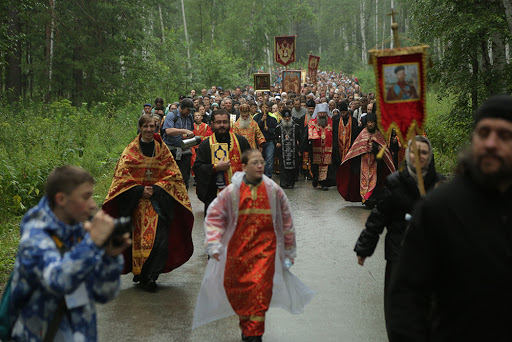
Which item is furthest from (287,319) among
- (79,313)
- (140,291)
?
(79,313)

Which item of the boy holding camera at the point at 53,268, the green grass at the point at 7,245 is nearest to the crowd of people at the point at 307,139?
the green grass at the point at 7,245

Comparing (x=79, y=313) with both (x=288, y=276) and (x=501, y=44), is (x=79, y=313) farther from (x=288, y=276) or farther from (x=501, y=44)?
(x=501, y=44)

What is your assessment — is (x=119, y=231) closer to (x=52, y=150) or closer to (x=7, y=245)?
(x=7, y=245)

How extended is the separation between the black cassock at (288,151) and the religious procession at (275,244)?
342 centimetres

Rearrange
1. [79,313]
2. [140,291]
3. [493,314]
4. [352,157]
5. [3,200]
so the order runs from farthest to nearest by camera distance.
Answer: [352,157] → [3,200] → [140,291] → [79,313] → [493,314]

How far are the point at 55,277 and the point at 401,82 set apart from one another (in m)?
3.43

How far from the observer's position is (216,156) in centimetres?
944

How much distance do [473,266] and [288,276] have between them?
4.29 metres

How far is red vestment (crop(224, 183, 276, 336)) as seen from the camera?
6.46 meters

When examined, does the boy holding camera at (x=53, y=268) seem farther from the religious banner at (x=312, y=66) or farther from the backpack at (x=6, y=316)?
the religious banner at (x=312, y=66)

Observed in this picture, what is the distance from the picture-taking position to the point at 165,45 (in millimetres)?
40469

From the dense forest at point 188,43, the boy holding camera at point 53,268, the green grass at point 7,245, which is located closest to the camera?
the boy holding camera at point 53,268

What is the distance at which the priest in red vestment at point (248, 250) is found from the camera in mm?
6535

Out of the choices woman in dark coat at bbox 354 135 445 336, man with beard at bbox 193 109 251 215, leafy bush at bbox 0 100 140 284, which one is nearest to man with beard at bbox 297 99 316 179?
leafy bush at bbox 0 100 140 284
